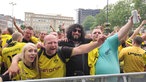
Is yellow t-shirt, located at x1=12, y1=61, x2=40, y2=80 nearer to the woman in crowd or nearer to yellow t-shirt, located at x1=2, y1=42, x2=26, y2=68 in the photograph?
the woman in crowd

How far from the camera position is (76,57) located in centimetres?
495

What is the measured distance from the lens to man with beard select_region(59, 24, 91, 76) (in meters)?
4.88

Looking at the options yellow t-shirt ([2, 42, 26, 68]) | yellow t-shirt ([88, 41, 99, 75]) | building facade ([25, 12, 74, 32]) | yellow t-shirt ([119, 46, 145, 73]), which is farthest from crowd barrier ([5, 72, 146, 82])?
building facade ([25, 12, 74, 32])

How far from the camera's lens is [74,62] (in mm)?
4918

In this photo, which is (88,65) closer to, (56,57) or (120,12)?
(56,57)

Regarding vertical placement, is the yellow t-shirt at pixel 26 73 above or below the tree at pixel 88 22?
below


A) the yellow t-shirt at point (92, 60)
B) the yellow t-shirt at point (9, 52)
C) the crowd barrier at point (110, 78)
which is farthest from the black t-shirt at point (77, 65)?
the yellow t-shirt at point (9, 52)

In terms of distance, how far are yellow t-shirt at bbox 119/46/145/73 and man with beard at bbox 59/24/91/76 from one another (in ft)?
4.64

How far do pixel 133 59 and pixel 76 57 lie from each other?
6.01ft

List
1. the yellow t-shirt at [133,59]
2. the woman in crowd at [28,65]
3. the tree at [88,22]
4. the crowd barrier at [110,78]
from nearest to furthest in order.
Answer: the crowd barrier at [110,78] < the woman in crowd at [28,65] < the yellow t-shirt at [133,59] < the tree at [88,22]

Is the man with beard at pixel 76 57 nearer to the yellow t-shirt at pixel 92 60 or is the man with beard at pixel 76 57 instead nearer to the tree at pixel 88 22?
the yellow t-shirt at pixel 92 60

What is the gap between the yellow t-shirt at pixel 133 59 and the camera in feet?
20.8

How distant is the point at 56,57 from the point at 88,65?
704 mm

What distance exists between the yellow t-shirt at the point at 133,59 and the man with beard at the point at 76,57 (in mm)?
1413
